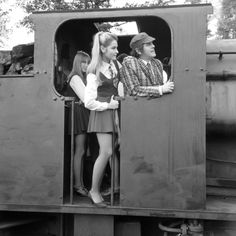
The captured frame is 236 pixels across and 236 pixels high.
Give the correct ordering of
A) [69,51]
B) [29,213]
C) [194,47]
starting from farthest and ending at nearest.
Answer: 1. [69,51]
2. [29,213]
3. [194,47]

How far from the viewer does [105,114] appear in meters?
3.23

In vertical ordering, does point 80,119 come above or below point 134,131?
above

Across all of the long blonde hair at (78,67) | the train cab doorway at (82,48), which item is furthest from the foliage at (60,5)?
the long blonde hair at (78,67)

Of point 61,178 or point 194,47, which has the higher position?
point 194,47

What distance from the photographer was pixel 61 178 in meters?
3.21

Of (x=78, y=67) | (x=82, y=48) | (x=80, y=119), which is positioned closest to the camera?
(x=80, y=119)

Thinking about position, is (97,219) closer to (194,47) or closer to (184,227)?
(184,227)

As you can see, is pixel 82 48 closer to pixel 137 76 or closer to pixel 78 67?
pixel 78 67

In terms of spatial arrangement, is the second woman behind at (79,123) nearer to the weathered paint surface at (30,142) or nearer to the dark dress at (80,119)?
the dark dress at (80,119)

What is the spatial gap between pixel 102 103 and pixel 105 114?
109 millimetres

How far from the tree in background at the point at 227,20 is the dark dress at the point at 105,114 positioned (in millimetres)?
19209

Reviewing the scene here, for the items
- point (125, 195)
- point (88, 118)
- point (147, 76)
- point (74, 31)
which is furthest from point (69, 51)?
point (125, 195)

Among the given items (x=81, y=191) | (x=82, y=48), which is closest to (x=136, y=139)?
(x=81, y=191)

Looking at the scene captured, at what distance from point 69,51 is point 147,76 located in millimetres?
1191
